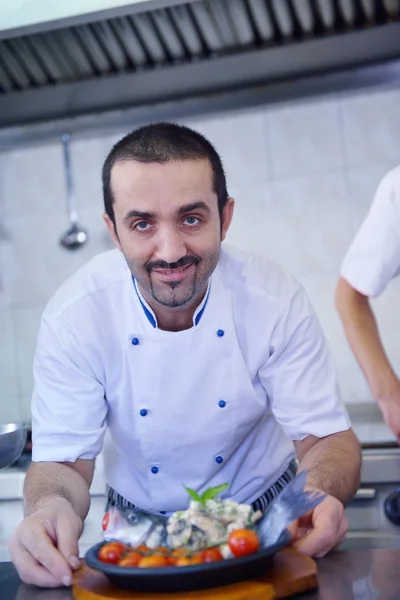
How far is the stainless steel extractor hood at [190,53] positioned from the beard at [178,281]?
3.53 ft

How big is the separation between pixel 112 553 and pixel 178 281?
0.56 meters

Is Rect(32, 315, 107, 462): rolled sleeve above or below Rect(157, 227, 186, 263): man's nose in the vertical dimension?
below

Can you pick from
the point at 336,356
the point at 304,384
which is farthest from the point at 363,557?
the point at 336,356

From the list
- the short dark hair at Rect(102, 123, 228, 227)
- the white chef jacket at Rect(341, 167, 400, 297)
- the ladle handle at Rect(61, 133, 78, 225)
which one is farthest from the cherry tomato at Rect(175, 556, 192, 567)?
the ladle handle at Rect(61, 133, 78, 225)

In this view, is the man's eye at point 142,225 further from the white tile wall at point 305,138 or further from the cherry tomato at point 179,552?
the white tile wall at point 305,138

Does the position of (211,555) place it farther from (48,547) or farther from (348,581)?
(48,547)

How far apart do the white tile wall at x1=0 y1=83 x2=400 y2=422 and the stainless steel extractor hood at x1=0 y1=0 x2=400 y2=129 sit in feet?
0.40

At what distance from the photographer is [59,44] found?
8.17ft

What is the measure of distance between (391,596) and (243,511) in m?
0.22

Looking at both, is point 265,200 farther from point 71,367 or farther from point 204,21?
point 71,367

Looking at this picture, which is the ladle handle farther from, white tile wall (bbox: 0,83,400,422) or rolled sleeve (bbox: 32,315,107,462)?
rolled sleeve (bbox: 32,315,107,462)

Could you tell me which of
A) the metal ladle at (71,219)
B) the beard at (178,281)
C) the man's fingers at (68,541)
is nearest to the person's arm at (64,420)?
the man's fingers at (68,541)

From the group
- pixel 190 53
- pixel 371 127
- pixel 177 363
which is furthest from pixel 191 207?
pixel 371 127

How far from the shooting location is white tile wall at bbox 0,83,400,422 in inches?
103
